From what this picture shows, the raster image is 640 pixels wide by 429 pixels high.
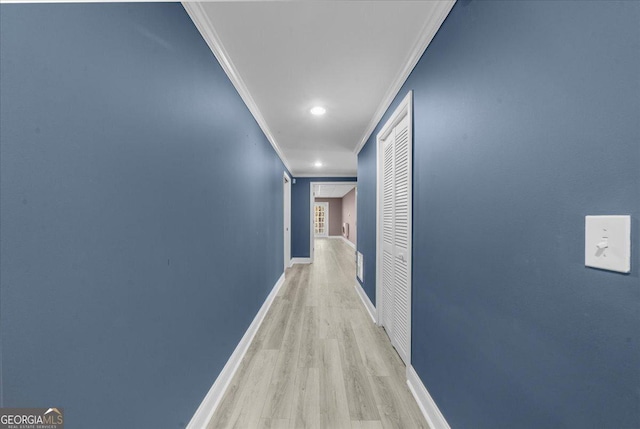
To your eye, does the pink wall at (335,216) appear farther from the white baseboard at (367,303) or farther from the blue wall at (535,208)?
the blue wall at (535,208)

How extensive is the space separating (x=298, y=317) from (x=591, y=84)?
3066 mm

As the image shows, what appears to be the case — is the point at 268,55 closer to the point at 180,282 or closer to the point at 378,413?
the point at 180,282

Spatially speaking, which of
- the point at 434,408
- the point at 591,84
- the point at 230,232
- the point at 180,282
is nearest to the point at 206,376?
the point at 180,282

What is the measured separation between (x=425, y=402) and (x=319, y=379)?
74 cm

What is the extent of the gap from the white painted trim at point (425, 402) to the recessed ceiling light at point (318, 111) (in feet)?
8.09

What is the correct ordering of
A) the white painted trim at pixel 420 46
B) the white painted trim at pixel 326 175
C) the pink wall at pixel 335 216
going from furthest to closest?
the pink wall at pixel 335 216, the white painted trim at pixel 326 175, the white painted trim at pixel 420 46

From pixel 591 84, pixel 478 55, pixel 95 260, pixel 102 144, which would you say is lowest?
pixel 95 260

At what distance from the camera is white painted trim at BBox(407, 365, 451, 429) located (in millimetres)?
1403

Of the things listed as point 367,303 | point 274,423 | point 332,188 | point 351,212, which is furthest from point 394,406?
point 351,212

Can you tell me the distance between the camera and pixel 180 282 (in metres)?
1.26

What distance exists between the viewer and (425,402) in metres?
1.58

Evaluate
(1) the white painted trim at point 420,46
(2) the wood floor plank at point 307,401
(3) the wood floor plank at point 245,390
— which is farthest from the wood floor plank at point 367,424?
(1) the white painted trim at point 420,46

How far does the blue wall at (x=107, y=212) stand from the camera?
59 cm

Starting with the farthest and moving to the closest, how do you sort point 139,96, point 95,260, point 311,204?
point 311,204 → point 139,96 → point 95,260
